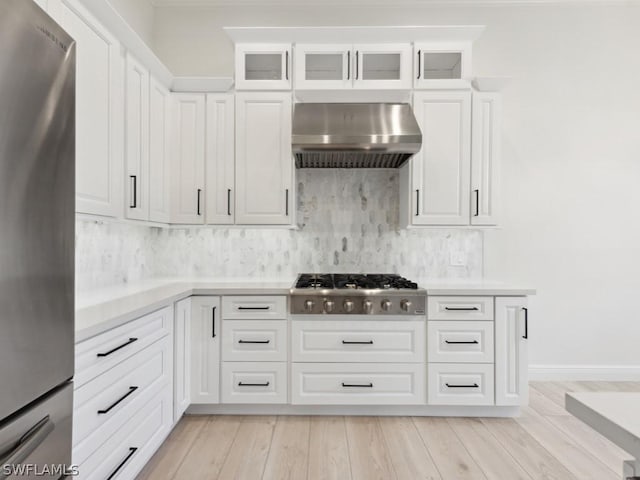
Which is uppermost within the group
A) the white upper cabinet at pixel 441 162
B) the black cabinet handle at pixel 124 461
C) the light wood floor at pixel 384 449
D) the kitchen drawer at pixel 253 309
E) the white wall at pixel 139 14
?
the white wall at pixel 139 14

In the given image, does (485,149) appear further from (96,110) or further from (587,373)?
A: (96,110)

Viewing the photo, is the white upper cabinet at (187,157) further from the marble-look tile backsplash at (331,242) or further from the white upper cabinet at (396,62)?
the white upper cabinet at (396,62)

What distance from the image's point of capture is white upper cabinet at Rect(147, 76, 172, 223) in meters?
2.61

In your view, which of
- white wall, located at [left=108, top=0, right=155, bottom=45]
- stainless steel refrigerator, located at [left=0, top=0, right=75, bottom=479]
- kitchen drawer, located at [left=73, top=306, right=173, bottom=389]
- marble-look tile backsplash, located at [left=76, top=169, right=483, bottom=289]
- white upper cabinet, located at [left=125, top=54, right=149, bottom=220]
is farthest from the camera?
marble-look tile backsplash, located at [left=76, top=169, right=483, bottom=289]

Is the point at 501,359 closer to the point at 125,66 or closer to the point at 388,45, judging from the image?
the point at 388,45

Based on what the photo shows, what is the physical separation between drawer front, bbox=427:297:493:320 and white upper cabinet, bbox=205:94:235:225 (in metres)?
1.60

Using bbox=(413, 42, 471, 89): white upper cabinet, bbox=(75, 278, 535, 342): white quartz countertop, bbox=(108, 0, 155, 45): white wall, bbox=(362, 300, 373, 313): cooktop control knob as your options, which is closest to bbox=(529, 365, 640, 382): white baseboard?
bbox=(75, 278, 535, 342): white quartz countertop

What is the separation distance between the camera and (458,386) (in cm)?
256

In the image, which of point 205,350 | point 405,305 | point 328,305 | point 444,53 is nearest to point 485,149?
point 444,53

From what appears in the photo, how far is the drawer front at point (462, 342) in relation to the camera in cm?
257

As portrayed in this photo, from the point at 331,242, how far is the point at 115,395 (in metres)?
2.00

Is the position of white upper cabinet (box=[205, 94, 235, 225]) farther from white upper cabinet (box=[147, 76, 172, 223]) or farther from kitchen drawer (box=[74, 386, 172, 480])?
kitchen drawer (box=[74, 386, 172, 480])

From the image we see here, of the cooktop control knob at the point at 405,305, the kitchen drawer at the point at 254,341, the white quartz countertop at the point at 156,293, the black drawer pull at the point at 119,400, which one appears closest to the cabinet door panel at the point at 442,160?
the white quartz countertop at the point at 156,293

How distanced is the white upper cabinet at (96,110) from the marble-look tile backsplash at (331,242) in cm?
112
